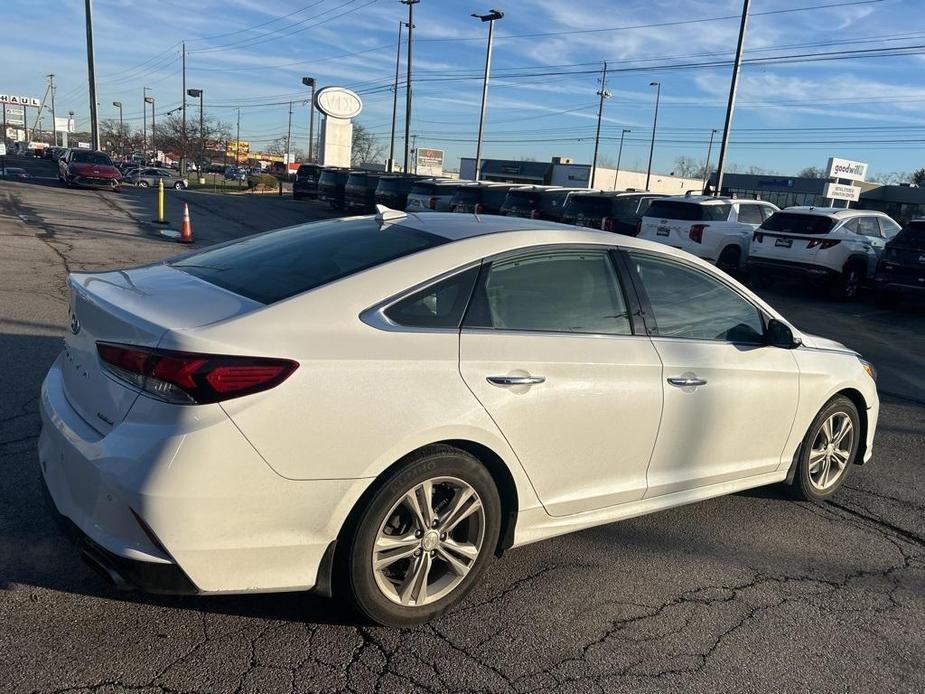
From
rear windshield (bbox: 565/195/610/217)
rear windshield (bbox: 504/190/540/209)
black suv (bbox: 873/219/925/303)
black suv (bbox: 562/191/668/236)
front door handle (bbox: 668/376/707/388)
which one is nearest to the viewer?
front door handle (bbox: 668/376/707/388)

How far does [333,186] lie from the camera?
31219 mm

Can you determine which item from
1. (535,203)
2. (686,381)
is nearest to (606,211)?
(535,203)

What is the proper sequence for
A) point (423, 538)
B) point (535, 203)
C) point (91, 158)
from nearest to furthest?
point (423, 538), point (535, 203), point (91, 158)

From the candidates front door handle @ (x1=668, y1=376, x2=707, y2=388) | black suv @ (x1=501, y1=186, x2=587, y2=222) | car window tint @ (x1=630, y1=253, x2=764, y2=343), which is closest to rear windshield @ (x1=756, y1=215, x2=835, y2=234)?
black suv @ (x1=501, y1=186, x2=587, y2=222)

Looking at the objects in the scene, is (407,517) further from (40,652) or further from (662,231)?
(662,231)

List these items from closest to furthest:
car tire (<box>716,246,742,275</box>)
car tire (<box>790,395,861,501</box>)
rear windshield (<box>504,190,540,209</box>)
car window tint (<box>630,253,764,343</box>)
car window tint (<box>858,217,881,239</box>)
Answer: car window tint (<box>630,253,764,343</box>), car tire (<box>790,395,861,501</box>), car window tint (<box>858,217,881,239</box>), car tire (<box>716,246,742,275</box>), rear windshield (<box>504,190,540,209</box>)

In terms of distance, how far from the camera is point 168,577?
2465 millimetres

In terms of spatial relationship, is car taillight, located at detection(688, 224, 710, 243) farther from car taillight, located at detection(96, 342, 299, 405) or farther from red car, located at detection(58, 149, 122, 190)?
red car, located at detection(58, 149, 122, 190)

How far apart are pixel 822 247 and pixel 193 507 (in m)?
13.6

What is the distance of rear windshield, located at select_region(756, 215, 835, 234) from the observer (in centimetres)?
1359

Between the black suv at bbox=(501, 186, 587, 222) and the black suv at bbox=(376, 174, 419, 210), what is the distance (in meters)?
7.11

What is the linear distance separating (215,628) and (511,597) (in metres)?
1.25

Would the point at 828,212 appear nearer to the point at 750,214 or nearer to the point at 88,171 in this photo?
the point at 750,214

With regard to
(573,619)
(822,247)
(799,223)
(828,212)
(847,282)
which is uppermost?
(828,212)
